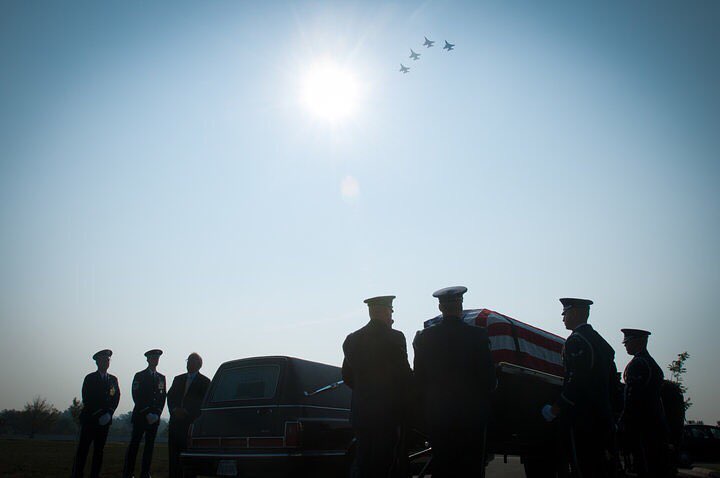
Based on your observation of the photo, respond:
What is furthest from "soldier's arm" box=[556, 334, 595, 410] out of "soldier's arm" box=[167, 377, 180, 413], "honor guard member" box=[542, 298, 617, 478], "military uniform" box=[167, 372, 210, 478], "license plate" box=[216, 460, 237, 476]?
"soldier's arm" box=[167, 377, 180, 413]

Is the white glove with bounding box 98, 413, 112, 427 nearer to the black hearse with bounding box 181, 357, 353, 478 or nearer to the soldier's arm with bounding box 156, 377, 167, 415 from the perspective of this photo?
the soldier's arm with bounding box 156, 377, 167, 415

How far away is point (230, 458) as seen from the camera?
582 cm

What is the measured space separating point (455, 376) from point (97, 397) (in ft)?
22.4

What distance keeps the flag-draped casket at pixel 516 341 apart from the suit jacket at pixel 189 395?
13.3 feet

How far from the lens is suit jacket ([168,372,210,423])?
7846mm

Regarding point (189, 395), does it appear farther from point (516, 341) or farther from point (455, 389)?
point (455, 389)

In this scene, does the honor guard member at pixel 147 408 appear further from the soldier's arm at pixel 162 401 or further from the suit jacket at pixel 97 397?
the suit jacket at pixel 97 397

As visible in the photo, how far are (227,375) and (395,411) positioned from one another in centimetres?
328

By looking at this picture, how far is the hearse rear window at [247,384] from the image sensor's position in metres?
6.17

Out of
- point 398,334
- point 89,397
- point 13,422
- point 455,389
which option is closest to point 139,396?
point 89,397

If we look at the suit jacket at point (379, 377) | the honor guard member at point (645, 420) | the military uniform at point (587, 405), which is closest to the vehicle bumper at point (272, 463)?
the suit jacket at point (379, 377)

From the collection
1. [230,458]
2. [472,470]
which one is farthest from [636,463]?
[230,458]

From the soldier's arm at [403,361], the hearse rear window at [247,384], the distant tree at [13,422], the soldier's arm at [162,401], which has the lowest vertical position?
the distant tree at [13,422]

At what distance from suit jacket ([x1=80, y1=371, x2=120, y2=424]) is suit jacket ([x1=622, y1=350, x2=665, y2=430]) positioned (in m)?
8.09
